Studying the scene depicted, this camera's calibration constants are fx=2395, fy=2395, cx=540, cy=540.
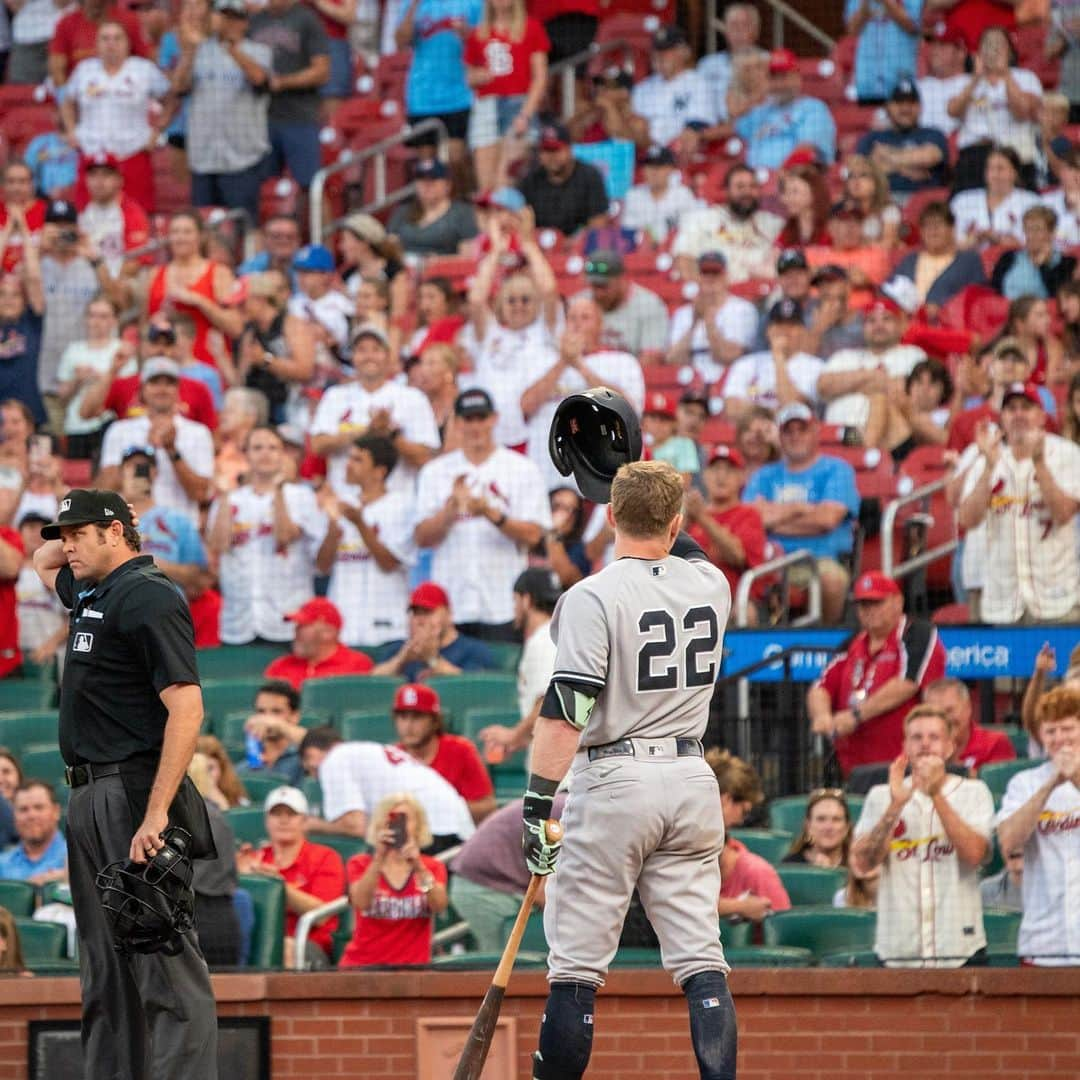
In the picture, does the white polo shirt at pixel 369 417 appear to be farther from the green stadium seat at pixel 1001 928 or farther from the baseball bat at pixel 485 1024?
the baseball bat at pixel 485 1024

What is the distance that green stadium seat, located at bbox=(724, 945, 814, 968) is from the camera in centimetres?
756

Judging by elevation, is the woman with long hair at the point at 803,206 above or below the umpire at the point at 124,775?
above

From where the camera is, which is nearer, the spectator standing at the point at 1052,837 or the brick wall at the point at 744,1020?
the brick wall at the point at 744,1020

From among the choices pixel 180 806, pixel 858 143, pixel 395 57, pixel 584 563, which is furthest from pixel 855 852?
pixel 395 57

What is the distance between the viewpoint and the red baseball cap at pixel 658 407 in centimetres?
1152

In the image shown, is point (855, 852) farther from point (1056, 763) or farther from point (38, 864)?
point (38, 864)

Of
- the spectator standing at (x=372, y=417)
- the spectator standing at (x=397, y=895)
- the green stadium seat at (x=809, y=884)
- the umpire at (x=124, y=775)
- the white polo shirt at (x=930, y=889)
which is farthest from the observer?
the spectator standing at (x=372, y=417)

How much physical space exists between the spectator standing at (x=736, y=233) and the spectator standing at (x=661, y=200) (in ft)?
1.15


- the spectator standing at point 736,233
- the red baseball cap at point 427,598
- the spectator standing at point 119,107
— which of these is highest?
the spectator standing at point 119,107

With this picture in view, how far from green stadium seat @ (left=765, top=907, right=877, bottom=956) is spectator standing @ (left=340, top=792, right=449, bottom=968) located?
3.72 ft

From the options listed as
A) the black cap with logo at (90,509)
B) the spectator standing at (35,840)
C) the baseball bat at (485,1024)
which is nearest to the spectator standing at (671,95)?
the spectator standing at (35,840)

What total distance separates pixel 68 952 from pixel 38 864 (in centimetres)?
87

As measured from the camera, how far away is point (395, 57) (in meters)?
16.5

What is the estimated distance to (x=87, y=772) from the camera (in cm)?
616
